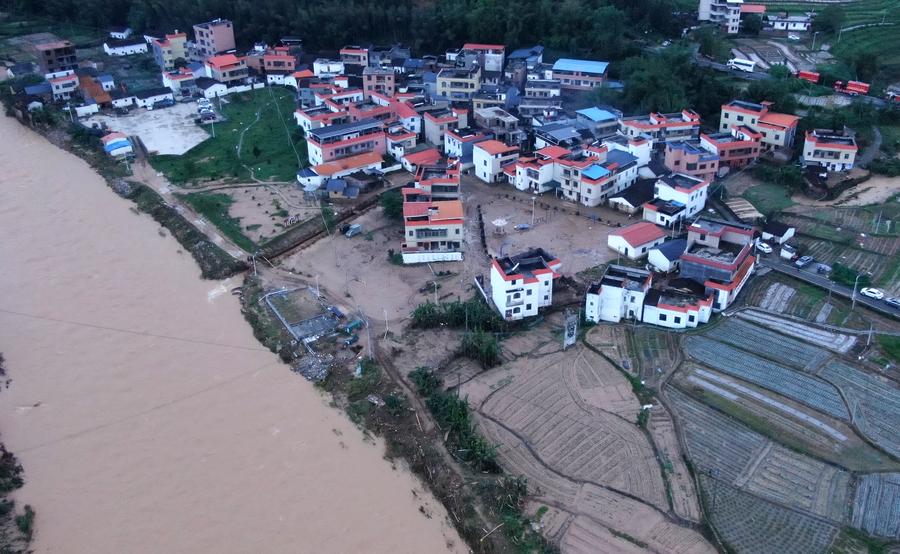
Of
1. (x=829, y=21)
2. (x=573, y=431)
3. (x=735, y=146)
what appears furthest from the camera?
(x=829, y=21)

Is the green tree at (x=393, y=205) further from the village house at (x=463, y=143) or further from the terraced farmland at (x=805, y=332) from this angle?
the terraced farmland at (x=805, y=332)

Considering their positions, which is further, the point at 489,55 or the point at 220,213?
the point at 489,55

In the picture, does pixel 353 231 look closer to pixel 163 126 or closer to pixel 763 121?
pixel 163 126

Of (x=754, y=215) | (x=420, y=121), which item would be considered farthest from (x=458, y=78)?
(x=754, y=215)

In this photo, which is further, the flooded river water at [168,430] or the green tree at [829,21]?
the green tree at [829,21]

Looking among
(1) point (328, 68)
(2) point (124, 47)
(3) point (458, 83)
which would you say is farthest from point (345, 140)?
(2) point (124, 47)

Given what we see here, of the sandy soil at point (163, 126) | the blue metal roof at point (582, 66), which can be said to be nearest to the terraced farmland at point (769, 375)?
the blue metal roof at point (582, 66)
